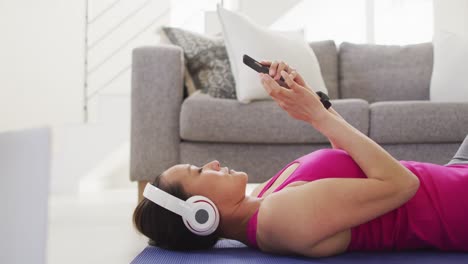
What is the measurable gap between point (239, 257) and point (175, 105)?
1244 mm

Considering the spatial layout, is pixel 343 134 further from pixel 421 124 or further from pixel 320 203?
pixel 421 124

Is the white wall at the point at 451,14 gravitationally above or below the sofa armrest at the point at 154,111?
above

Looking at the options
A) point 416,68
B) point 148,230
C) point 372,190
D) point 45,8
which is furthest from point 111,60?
point 372,190

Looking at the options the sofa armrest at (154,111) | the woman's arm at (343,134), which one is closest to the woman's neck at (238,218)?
the woman's arm at (343,134)

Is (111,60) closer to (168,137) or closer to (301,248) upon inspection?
(168,137)

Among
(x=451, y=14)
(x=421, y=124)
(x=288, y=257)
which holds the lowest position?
(x=288, y=257)

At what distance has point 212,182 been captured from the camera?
1.13m

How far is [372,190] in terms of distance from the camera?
1.05 meters

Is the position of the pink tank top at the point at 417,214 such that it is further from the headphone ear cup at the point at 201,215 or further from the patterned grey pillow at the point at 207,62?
the patterned grey pillow at the point at 207,62

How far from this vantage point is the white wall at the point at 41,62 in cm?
342

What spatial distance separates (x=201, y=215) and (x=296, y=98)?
0.34 meters

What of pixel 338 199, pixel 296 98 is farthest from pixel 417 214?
pixel 296 98

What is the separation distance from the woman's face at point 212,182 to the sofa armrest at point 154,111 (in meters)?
1.12

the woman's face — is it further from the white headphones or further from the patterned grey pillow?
the patterned grey pillow
